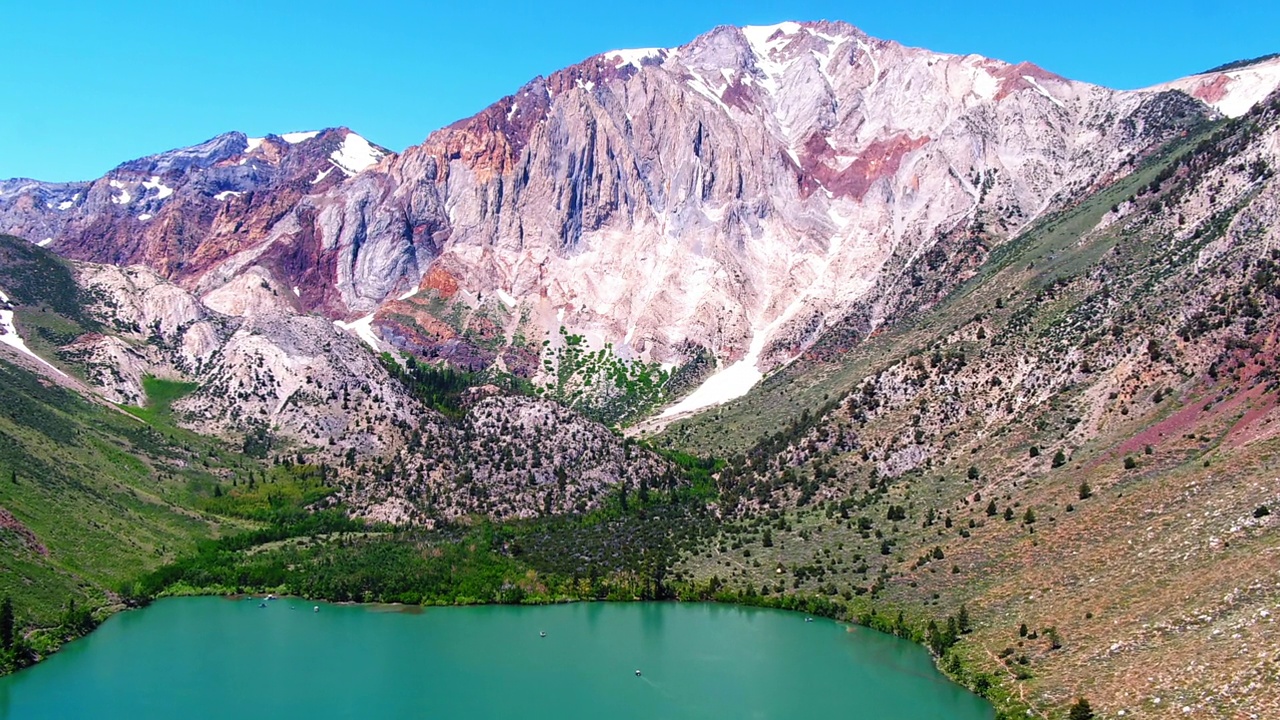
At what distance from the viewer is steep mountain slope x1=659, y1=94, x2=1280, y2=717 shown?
63.2 metres

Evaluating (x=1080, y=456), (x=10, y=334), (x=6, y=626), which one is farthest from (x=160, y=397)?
(x=1080, y=456)

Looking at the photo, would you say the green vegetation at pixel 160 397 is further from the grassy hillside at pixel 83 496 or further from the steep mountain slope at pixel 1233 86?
the steep mountain slope at pixel 1233 86

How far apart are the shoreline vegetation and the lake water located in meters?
2.17

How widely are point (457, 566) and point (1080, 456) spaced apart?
63.7 m

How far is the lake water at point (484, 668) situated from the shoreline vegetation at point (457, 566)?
2.17 meters

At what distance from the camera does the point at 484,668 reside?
82.2 meters

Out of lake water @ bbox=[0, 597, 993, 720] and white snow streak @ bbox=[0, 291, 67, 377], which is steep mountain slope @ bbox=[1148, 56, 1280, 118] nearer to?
lake water @ bbox=[0, 597, 993, 720]

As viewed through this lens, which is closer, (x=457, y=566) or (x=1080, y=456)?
(x=1080, y=456)

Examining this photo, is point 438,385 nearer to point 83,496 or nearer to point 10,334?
point 10,334

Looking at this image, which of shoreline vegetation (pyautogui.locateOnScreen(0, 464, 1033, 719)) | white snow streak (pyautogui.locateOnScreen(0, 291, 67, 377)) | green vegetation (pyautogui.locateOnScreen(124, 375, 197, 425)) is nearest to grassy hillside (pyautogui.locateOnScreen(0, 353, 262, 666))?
shoreline vegetation (pyautogui.locateOnScreen(0, 464, 1033, 719))

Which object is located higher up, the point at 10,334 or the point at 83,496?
the point at 10,334

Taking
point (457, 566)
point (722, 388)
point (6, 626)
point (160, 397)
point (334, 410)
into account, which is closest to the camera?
point (6, 626)

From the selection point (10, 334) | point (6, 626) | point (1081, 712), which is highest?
point (10, 334)

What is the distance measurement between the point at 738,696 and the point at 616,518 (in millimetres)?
55595
